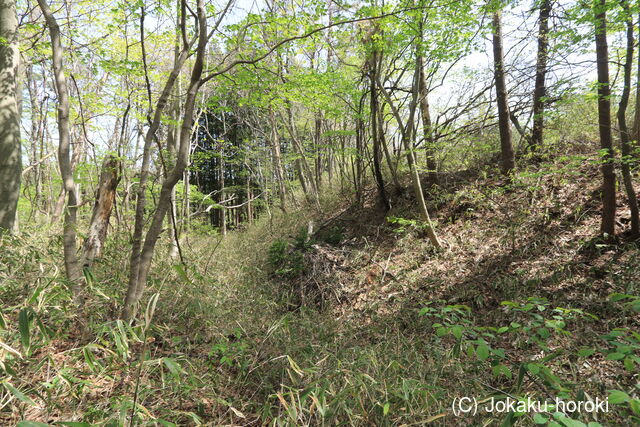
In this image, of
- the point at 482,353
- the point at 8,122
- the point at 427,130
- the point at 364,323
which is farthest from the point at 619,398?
the point at 427,130

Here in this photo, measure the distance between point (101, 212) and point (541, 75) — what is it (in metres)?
8.09

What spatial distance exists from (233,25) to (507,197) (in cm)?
594

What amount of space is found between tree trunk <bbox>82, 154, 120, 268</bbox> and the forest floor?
0.85 feet

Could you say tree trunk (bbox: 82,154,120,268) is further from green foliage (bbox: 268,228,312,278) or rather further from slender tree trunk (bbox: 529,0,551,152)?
slender tree trunk (bbox: 529,0,551,152)

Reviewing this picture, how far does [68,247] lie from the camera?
2.73 meters

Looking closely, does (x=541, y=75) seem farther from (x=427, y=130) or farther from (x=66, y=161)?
(x=66, y=161)

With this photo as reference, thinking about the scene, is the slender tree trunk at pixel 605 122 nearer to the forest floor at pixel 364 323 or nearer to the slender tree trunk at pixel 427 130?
the forest floor at pixel 364 323

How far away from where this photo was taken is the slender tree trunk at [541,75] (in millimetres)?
5177

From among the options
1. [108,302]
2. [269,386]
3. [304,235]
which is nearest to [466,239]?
[304,235]

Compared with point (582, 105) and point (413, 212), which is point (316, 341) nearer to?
point (413, 212)

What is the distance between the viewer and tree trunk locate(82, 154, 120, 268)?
143 inches

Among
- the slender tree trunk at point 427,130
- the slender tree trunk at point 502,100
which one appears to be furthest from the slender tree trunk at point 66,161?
the slender tree trunk at point 502,100

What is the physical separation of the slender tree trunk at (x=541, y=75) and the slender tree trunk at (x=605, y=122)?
1268 mm

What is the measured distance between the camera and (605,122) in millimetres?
3770
